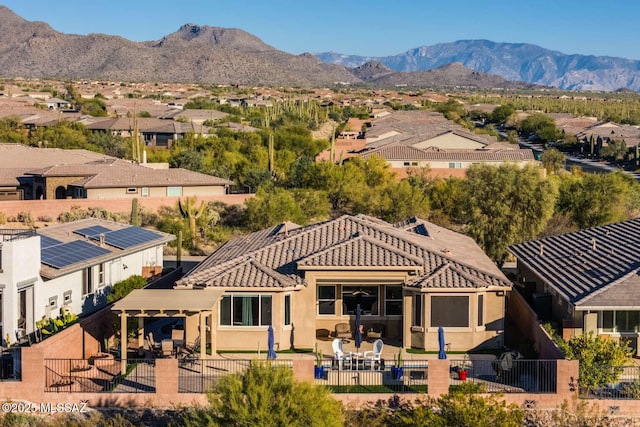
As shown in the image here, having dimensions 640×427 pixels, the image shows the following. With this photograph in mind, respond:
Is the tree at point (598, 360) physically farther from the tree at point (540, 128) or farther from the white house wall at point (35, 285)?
the tree at point (540, 128)

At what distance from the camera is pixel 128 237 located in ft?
103

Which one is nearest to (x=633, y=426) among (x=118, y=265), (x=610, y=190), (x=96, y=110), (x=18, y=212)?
(x=118, y=265)

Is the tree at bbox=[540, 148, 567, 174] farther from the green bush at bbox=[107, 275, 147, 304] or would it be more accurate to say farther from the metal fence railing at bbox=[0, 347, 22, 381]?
the metal fence railing at bbox=[0, 347, 22, 381]

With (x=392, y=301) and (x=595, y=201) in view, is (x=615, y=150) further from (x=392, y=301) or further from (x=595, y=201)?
(x=392, y=301)

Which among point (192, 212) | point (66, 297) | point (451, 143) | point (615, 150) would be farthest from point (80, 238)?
point (615, 150)

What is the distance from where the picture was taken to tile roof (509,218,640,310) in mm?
22422

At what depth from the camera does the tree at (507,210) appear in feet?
130

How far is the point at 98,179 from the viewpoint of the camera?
1998 inches

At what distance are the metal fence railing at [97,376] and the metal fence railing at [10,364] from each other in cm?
80

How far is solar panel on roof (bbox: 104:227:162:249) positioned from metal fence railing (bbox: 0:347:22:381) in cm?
810

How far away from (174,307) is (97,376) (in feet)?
8.08

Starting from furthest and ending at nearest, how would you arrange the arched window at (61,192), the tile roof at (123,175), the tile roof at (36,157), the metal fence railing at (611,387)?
the tile roof at (36,157), the arched window at (61,192), the tile roof at (123,175), the metal fence railing at (611,387)

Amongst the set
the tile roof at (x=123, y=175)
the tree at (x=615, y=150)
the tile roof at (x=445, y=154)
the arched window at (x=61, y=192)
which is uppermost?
the tree at (x=615, y=150)

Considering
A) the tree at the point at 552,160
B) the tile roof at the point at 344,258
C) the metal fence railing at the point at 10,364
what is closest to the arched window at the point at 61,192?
the tile roof at the point at 344,258
